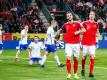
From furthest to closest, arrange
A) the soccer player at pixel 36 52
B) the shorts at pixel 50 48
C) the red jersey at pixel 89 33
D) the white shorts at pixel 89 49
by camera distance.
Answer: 1. the soccer player at pixel 36 52
2. the shorts at pixel 50 48
3. the red jersey at pixel 89 33
4. the white shorts at pixel 89 49

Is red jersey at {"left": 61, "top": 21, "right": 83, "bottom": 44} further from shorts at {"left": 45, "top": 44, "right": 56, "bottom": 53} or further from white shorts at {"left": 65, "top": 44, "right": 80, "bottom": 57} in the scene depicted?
shorts at {"left": 45, "top": 44, "right": 56, "bottom": 53}

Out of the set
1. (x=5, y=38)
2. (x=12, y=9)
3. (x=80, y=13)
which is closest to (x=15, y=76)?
(x=5, y=38)

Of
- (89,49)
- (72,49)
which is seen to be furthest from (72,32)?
(89,49)

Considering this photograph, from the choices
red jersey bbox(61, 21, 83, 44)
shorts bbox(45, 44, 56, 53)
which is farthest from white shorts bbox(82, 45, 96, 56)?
shorts bbox(45, 44, 56, 53)

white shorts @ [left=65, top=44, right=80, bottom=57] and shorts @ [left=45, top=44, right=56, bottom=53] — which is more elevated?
white shorts @ [left=65, top=44, right=80, bottom=57]

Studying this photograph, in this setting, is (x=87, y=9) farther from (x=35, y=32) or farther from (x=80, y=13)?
(x=35, y=32)

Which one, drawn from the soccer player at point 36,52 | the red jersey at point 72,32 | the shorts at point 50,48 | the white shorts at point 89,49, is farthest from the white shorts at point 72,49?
the soccer player at point 36,52

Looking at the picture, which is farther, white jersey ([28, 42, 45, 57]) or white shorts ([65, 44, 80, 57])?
white jersey ([28, 42, 45, 57])

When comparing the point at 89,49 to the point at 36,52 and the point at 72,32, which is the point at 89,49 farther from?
the point at 36,52

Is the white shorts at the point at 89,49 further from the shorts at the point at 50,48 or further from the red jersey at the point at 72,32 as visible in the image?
the shorts at the point at 50,48

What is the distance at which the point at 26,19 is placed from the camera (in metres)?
41.9

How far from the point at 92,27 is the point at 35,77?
3.02m

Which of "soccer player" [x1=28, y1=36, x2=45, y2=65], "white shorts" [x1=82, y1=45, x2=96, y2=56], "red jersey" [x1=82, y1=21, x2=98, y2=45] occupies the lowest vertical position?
"soccer player" [x1=28, y1=36, x2=45, y2=65]

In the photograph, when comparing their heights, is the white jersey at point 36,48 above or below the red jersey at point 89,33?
below
